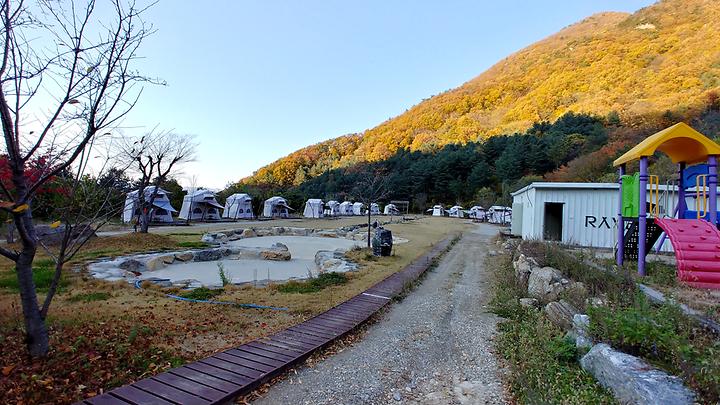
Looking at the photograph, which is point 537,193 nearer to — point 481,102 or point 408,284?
point 408,284

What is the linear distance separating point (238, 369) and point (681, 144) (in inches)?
356

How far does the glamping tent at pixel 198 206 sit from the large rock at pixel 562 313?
32628 mm

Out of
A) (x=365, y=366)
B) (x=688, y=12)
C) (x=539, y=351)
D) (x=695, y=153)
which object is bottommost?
(x=365, y=366)

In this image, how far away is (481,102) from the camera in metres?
90.9

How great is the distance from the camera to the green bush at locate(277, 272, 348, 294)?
25.2ft

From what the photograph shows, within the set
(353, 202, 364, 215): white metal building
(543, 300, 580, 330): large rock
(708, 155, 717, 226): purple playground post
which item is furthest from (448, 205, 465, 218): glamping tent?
(543, 300, 580, 330): large rock

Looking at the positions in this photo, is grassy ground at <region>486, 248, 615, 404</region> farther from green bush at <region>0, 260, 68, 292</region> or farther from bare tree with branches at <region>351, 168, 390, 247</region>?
bare tree with branches at <region>351, 168, 390, 247</region>

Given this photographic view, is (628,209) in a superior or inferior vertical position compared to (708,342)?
superior

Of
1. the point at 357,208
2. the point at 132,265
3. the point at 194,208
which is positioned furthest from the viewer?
the point at 357,208

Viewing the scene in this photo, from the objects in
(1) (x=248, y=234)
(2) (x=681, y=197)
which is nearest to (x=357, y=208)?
(1) (x=248, y=234)

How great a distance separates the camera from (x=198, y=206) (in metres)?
33.5

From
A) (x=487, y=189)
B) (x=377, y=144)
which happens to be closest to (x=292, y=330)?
(x=487, y=189)

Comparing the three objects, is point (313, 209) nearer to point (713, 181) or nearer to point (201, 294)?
point (201, 294)

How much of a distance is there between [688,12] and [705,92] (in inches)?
2229
